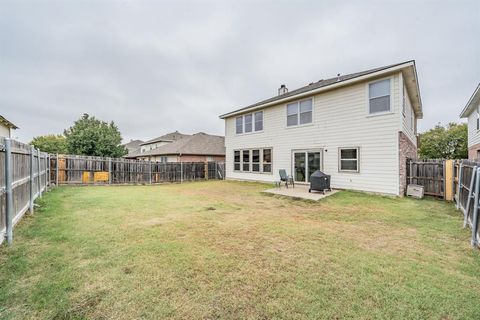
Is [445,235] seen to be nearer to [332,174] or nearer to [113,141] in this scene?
[332,174]

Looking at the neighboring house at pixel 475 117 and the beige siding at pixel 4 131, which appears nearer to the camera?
the neighboring house at pixel 475 117

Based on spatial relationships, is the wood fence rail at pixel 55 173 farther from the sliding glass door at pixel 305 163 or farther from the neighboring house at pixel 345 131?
the sliding glass door at pixel 305 163

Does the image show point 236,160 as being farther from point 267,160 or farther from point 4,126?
point 4,126

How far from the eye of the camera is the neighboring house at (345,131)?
8.79m

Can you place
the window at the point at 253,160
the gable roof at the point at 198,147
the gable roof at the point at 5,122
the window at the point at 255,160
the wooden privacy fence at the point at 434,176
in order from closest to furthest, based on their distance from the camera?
the wooden privacy fence at the point at 434,176, the window at the point at 253,160, the gable roof at the point at 5,122, the window at the point at 255,160, the gable roof at the point at 198,147

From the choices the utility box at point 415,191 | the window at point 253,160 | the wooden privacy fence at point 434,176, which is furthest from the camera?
the window at point 253,160

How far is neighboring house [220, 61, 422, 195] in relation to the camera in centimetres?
879

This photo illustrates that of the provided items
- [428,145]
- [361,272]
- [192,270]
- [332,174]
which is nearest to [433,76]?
[332,174]

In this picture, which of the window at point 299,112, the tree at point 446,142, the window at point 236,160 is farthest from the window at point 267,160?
the tree at point 446,142

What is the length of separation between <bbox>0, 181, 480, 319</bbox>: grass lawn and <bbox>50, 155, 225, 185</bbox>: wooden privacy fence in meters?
9.32

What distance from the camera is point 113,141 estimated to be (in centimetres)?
2314

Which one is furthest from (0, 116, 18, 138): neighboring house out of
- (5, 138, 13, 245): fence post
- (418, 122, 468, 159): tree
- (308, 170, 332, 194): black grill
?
(418, 122, 468, 159): tree

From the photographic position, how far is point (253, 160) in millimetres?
14773

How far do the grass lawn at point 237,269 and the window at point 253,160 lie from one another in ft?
27.5
